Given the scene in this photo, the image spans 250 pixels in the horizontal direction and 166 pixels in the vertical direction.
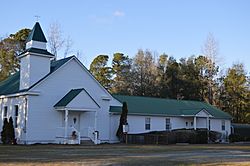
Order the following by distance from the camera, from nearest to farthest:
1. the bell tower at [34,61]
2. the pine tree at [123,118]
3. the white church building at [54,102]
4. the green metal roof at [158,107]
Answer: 1. the white church building at [54,102]
2. the bell tower at [34,61]
3. the pine tree at [123,118]
4. the green metal roof at [158,107]

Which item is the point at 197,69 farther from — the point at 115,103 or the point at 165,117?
the point at 115,103

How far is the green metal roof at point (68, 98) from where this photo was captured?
33062 mm

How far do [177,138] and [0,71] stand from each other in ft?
110

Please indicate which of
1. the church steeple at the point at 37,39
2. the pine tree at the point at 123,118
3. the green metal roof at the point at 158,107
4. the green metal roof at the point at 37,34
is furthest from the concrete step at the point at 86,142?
the green metal roof at the point at 37,34

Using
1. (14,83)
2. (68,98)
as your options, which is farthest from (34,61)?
(14,83)

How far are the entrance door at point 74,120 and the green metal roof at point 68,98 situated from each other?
1.99 metres

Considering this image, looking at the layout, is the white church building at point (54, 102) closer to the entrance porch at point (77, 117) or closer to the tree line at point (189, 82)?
the entrance porch at point (77, 117)

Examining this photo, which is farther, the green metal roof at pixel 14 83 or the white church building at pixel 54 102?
the green metal roof at pixel 14 83

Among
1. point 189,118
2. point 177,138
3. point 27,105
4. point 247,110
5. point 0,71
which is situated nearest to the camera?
point 27,105

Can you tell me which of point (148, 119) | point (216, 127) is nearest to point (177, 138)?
point (148, 119)

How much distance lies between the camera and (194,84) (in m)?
67.7

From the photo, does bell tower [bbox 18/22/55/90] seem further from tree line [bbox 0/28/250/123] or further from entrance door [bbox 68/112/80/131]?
tree line [bbox 0/28/250/123]

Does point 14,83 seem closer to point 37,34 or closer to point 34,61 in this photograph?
point 34,61

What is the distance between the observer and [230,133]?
5175 cm
